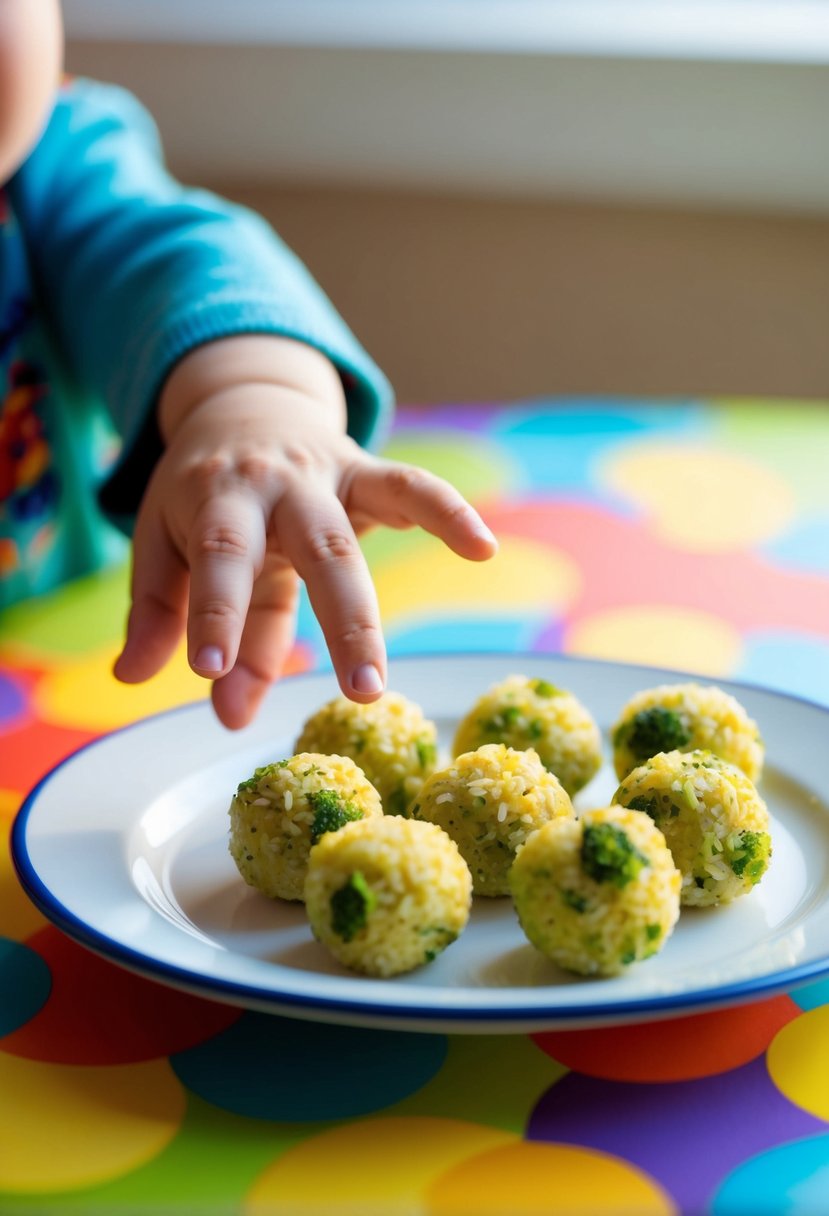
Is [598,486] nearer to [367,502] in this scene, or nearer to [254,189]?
[367,502]

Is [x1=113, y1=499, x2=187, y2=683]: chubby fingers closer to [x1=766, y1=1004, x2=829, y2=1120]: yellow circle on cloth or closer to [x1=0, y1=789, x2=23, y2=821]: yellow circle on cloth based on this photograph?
[x1=0, y1=789, x2=23, y2=821]: yellow circle on cloth

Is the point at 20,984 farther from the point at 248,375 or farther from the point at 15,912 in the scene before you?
the point at 248,375

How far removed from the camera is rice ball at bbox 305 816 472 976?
0.49m

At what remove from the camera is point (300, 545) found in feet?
2.25

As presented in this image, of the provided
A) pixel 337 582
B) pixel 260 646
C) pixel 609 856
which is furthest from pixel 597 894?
pixel 260 646

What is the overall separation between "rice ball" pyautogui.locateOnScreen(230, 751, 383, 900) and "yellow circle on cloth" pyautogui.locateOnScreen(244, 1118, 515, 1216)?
120 millimetres

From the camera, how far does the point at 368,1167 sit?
1.46 feet

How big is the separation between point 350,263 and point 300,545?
1.34 metres

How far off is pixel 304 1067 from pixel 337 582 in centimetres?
23

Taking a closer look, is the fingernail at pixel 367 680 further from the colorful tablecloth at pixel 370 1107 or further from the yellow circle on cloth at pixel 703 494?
the yellow circle on cloth at pixel 703 494

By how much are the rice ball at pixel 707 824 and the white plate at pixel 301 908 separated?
0.01 metres

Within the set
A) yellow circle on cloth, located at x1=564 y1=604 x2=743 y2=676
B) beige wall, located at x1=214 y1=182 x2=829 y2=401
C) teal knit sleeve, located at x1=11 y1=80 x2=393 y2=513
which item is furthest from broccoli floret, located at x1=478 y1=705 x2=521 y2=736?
beige wall, located at x1=214 y1=182 x2=829 y2=401

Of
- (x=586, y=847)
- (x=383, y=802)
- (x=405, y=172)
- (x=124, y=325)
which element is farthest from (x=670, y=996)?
(x=405, y=172)

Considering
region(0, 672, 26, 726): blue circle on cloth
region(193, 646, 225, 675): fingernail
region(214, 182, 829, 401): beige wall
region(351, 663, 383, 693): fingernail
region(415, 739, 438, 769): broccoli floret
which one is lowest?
region(214, 182, 829, 401): beige wall
